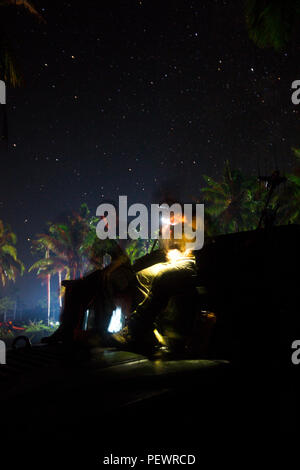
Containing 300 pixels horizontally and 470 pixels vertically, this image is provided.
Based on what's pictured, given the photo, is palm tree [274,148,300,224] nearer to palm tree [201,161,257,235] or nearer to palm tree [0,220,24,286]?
palm tree [201,161,257,235]

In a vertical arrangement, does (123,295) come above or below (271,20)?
below

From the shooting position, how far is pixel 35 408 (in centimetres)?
195

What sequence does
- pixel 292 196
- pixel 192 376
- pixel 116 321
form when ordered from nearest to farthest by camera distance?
pixel 192 376
pixel 116 321
pixel 292 196

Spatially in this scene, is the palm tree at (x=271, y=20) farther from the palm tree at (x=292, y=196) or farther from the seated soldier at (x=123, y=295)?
the palm tree at (x=292, y=196)

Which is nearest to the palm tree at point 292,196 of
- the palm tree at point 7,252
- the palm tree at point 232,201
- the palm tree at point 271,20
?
the palm tree at point 232,201

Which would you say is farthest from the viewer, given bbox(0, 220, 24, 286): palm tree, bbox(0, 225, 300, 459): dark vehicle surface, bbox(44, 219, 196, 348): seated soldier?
bbox(0, 220, 24, 286): palm tree

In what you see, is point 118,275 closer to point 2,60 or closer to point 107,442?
point 107,442

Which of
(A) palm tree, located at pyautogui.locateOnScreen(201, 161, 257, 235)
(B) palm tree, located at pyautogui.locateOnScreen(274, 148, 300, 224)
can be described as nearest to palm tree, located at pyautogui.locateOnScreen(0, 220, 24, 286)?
(A) palm tree, located at pyautogui.locateOnScreen(201, 161, 257, 235)

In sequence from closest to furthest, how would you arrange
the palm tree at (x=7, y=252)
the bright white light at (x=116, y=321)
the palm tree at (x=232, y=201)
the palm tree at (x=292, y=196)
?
the bright white light at (x=116, y=321), the palm tree at (x=292, y=196), the palm tree at (x=232, y=201), the palm tree at (x=7, y=252)

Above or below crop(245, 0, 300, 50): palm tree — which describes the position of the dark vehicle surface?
below

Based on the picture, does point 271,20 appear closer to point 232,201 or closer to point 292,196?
point 292,196

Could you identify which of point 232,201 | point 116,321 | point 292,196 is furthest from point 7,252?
point 116,321

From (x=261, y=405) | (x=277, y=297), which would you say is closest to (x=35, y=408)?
(x=261, y=405)
